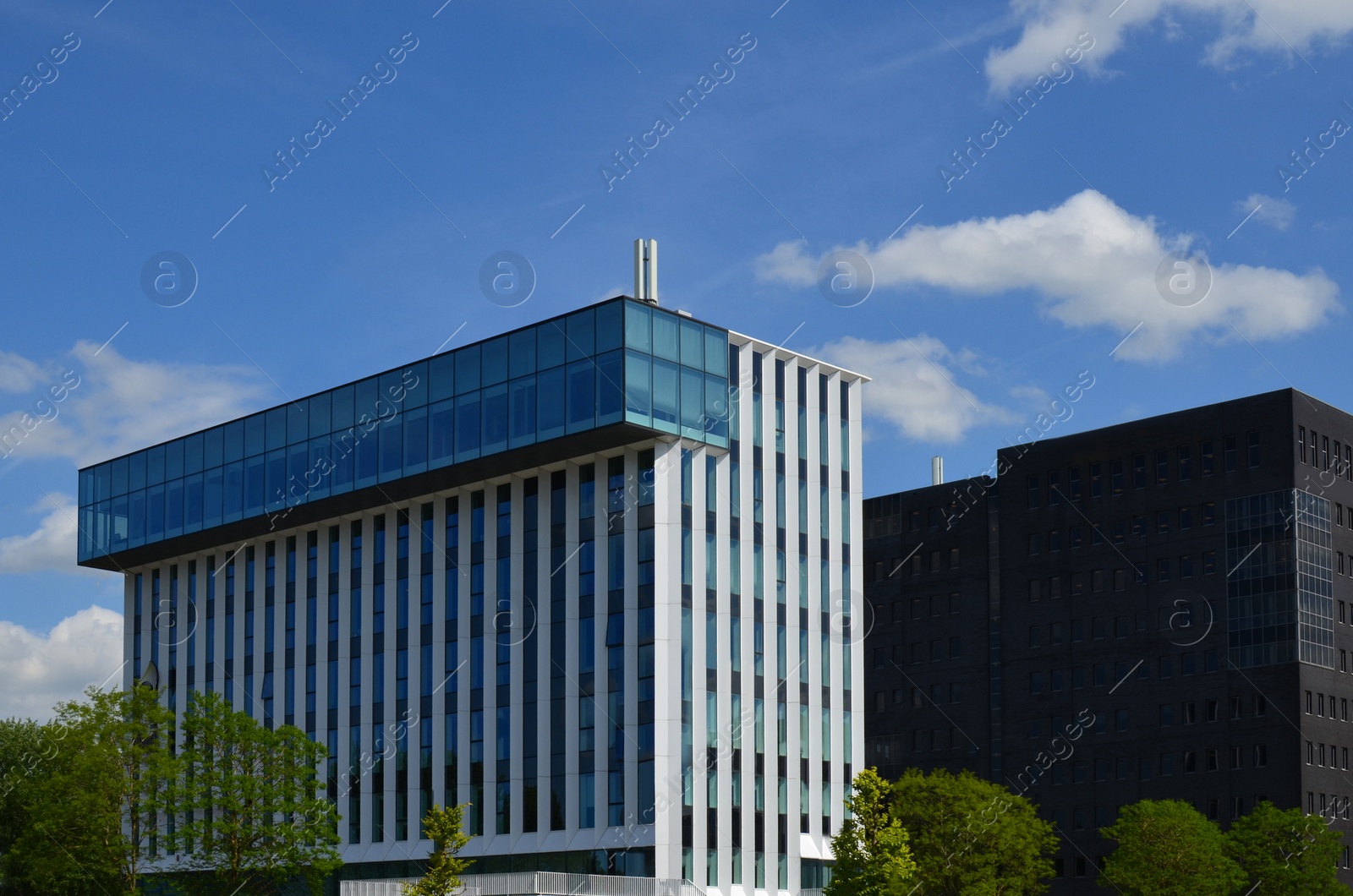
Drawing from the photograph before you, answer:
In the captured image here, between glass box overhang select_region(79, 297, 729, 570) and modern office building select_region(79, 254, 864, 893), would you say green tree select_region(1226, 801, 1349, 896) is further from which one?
glass box overhang select_region(79, 297, 729, 570)

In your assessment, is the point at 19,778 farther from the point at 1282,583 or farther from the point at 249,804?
the point at 1282,583

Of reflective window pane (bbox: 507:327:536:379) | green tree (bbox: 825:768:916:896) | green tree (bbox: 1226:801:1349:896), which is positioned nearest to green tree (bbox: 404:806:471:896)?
green tree (bbox: 825:768:916:896)

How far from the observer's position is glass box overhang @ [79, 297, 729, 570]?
246 ft

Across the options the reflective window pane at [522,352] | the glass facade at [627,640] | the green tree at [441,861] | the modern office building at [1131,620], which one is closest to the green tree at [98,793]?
the glass facade at [627,640]

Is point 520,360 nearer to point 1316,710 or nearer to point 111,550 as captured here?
point 111,550

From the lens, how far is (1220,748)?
4705 inches

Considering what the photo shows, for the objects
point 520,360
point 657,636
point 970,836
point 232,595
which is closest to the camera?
point 657,636

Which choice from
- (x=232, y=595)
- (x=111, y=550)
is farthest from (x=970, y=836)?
(x=111, y=550)

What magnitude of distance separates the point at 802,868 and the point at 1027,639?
197ft

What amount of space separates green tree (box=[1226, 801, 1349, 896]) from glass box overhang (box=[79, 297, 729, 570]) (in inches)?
1683

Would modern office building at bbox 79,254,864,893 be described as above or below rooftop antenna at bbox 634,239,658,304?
below

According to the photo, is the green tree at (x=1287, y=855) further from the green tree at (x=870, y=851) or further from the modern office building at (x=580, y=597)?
the green tree at (x=870, y=851)

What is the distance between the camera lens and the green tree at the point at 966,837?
84.7 metres

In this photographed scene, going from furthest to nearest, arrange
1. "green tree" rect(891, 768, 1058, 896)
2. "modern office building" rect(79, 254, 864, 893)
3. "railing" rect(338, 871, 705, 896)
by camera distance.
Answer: "green tree" rect(891, 768, 1058, 896)
"modern office building" rect(79, 254, 864, 893)
"railing" rect(338, 871, 705, 896)
